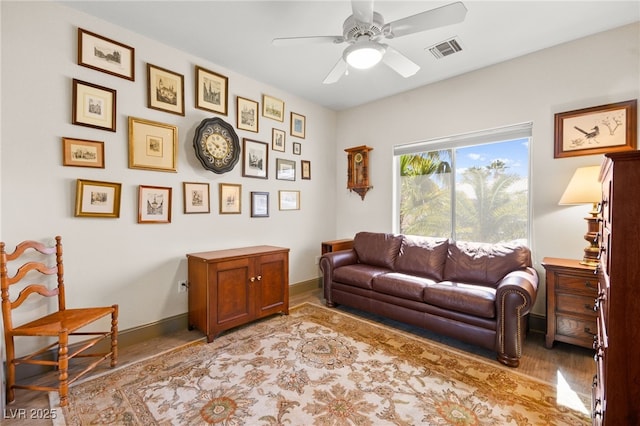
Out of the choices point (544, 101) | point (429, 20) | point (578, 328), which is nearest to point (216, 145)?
point (429, 20)

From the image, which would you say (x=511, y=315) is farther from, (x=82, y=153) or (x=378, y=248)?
(x=82, y=153)

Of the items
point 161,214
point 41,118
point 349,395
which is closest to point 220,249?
point 161,214

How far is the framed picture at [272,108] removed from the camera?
11.8 ft

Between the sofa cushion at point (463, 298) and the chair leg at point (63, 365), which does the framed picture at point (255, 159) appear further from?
the sofa cushion at point (463, 298)

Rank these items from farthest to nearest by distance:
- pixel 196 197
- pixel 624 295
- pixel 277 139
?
pixel 277 139 < pixel 196 197 < pixel 624 295

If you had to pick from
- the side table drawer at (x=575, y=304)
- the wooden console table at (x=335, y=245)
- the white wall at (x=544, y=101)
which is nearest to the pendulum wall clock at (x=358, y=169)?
the white wall at (x=544, y=101)

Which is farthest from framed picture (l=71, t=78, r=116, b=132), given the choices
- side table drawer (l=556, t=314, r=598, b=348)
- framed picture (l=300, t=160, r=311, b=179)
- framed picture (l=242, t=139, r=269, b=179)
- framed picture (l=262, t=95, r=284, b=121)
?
side table drawer (l=556, t=314, r=598, b=348)

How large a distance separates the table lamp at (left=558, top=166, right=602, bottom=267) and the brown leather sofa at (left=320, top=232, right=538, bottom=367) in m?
0.45

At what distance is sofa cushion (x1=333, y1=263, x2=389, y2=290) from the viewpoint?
10.3 ft

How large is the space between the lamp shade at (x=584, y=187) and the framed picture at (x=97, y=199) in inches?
152

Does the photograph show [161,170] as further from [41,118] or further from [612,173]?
[612,173]

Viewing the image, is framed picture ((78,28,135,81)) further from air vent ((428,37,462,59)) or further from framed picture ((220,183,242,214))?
air vent ((428,37,462,59))

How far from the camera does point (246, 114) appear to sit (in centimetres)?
342

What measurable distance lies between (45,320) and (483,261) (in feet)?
12.0
